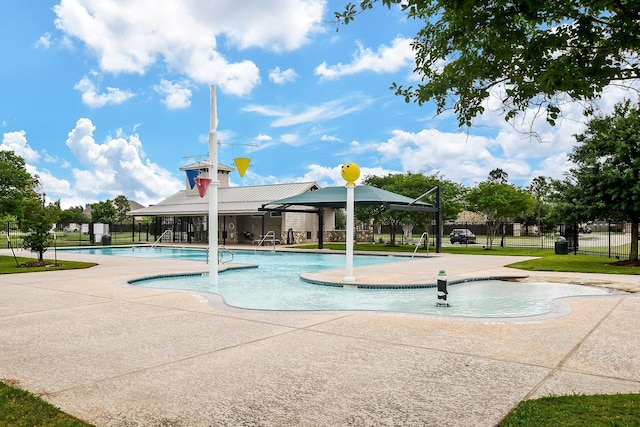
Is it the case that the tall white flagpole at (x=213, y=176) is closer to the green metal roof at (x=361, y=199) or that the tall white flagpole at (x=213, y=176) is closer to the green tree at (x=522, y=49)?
the green tree at (x=522, y=49)

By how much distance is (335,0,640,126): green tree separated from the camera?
3.13 m

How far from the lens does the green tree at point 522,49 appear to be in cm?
313

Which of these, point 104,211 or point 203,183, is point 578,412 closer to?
point 203,183

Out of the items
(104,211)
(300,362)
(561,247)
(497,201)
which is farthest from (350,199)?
(104,211)

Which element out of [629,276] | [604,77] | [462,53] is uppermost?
[462,53]

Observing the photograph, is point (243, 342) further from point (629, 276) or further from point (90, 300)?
point (629, 276)

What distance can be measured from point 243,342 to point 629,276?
13.0m

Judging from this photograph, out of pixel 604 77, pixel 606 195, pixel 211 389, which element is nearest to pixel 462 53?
pixel 604 77

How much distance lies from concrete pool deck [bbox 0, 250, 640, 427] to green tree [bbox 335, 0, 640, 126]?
7.98ft

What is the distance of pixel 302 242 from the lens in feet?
116

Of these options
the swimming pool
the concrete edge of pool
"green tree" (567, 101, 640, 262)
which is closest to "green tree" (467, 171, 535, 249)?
"green tree" (567, 101, 640, 262)

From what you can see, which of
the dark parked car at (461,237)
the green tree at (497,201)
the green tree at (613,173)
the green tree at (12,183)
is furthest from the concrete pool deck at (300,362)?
the dark parked car at (461,237)

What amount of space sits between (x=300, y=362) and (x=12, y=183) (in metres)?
22.2

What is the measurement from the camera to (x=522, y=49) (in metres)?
3.56
